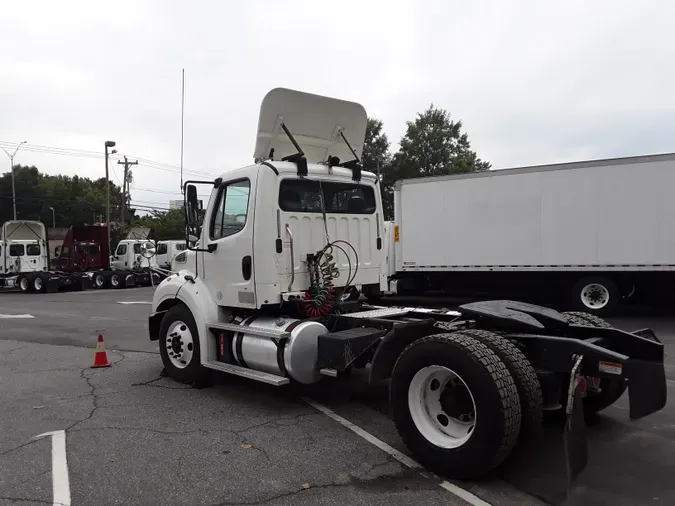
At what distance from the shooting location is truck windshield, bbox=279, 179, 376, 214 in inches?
238

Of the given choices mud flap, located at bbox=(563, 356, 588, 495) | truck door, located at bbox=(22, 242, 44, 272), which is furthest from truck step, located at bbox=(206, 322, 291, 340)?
truck door, located at bbox=(22, 242, 44, 272)

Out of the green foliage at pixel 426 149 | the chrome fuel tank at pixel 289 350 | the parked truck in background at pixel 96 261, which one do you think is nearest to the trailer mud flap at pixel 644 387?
the chrome fuel tank at pixel 289 350

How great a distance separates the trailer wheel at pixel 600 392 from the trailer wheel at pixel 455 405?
4.73ft

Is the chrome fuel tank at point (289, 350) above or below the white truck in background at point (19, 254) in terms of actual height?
below

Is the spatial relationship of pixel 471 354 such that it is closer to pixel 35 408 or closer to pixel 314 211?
pixel 314 211

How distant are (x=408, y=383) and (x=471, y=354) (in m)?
0.65

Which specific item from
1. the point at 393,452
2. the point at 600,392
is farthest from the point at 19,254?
the point at 600,392

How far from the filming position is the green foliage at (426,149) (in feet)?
161

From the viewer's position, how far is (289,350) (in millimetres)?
5449

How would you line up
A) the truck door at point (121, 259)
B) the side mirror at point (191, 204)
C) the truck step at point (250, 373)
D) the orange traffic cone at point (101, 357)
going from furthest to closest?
the truck door at point (121, 259) → the orange traffic cone at point (101, 357) → the side mirror at point (191, 204) → the truck step at point (250, 373)

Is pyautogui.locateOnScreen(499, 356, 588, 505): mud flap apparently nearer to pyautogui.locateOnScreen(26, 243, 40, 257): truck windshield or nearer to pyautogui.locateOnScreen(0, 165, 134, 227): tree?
pyautogui.locateOnScreen(26, 243, 40, 257): truck windshield

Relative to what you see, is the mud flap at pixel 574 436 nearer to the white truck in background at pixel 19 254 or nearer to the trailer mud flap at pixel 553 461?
the trailer mud flap at pixel 553 461

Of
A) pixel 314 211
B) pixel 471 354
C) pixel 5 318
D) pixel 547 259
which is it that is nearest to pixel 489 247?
pixel 547 259

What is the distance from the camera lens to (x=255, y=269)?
589cm
